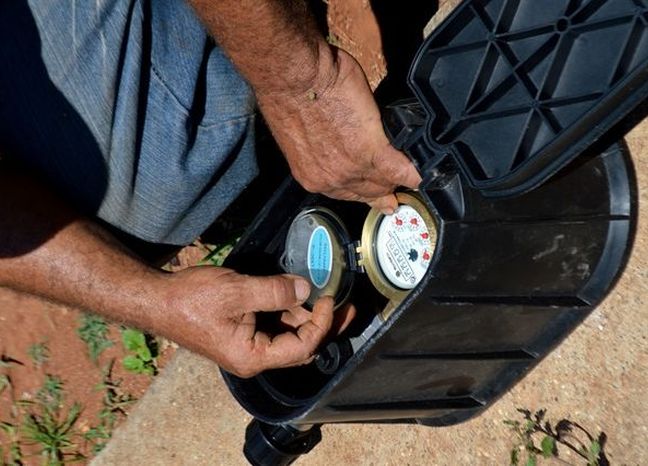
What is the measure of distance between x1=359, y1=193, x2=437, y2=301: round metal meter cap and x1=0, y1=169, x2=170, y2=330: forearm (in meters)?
0.39

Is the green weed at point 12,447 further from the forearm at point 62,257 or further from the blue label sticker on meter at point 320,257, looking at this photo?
the blue label sticker on meter at point 320,257

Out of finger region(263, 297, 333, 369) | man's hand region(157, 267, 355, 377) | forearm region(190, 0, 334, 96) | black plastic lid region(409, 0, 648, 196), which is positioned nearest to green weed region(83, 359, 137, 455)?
man's hand region(157, 267, 355, 377)

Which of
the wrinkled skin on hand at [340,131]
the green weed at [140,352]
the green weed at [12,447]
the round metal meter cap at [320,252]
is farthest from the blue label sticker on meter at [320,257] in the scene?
the green weed at [12,447]

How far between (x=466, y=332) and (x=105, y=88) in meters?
0.74

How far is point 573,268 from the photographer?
1.54 metres

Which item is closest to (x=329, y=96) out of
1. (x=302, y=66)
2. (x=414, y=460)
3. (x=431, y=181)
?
(x=302, y=66)

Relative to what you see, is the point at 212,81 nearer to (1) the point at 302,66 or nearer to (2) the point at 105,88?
(2) the point at 105,88

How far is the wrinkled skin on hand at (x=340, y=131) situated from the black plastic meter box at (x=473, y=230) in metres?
0.04

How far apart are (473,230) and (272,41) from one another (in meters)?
0.39

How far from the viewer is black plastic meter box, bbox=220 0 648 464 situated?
1244 mm

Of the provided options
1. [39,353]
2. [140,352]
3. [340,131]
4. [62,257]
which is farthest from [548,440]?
[39,353]

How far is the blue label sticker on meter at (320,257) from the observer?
5.44 ft

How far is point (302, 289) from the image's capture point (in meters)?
1.63

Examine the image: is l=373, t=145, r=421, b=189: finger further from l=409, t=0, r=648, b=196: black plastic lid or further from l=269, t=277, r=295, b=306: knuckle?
l=269, t=277, r=295, b=306: knuckle
